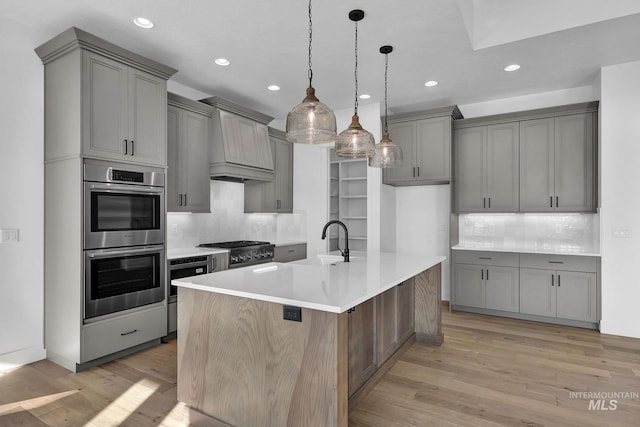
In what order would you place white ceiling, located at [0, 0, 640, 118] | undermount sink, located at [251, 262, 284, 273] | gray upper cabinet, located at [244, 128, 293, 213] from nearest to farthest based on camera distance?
undermount sink, located at [251, 262, 284, 273] < white ceiling, located at [0, 0, 640, 118] < gray upper cabinet, located at [244, 128, 293, 213]

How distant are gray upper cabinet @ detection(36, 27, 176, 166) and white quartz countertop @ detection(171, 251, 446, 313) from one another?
5.23 feet

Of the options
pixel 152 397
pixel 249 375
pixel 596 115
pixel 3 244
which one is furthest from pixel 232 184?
pixel 596 115

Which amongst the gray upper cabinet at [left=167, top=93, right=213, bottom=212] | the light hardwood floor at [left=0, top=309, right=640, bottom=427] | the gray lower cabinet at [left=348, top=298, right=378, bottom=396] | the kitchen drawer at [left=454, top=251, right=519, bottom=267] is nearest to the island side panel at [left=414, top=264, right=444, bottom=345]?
the light hardwood floor at [left=0, top=309, right=640, bottom=427]

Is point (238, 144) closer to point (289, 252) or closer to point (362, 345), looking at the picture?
point (289, 252)

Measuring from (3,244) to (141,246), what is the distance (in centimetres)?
101

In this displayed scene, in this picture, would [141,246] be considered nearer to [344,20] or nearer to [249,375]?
[249,375]

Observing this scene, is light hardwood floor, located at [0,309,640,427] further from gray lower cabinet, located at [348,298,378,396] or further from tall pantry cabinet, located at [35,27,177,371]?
tall pantry cabinet, located at [35,27,177,371]

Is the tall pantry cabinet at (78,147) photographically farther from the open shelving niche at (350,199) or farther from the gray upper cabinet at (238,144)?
the open shelving niche at (350,199)

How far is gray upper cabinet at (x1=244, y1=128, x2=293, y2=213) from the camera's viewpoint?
5.24m

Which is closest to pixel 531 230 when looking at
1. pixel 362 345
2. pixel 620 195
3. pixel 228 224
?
pixel 620 195

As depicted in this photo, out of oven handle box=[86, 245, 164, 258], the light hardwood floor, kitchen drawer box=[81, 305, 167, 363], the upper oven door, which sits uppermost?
the upper oven door

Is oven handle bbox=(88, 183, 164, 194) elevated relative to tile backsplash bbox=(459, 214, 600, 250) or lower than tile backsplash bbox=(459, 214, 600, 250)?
elevated

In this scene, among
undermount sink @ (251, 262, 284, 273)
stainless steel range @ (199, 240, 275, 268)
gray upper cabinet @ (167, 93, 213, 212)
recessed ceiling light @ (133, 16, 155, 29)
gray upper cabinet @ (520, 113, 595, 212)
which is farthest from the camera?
stainless steel range @ (199, 240, 275, 268)

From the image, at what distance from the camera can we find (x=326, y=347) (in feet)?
5.73
